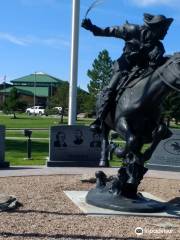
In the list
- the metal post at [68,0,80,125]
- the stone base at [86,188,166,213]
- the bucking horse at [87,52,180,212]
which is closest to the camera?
the bucking horse at [87,52,180,212]

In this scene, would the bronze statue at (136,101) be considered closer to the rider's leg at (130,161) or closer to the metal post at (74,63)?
the rider's leg at (130,161)

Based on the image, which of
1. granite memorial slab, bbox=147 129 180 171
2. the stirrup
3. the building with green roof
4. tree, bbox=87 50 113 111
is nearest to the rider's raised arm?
the stirrup

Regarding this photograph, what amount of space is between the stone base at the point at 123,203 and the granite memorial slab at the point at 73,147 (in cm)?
712

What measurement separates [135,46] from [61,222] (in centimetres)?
336

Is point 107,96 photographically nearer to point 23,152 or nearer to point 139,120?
point 139,120

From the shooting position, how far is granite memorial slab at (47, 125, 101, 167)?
17500 mm

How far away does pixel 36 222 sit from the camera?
332 inches

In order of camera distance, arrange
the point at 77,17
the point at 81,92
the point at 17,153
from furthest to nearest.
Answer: the point at 81,92 < the point at 17,153 < the point at 77,17

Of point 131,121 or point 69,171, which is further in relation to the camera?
point 69,171

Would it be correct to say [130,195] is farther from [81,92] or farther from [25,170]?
[81,92]

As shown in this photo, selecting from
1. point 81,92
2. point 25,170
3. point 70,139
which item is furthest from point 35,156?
point 81,92

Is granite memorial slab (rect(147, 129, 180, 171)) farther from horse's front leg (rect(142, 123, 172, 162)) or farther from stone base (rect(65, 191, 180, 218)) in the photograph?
horse's front leg (rect(142, 123, 172, 162))

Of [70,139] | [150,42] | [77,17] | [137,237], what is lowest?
[137,237]

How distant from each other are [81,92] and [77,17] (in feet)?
177
